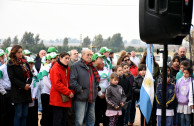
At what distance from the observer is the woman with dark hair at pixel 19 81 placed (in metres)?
6.65

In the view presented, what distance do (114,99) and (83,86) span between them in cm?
98

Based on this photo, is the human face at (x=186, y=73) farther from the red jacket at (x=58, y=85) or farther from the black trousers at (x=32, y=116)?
the black trousers at (x=32, y=116)

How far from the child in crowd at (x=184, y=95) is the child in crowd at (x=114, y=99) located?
52.4 inches

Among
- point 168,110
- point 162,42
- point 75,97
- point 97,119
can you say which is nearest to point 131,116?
point 97,119

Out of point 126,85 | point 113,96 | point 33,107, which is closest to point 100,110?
point 113,96

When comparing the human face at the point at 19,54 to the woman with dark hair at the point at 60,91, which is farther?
the human face at the point at 19,54

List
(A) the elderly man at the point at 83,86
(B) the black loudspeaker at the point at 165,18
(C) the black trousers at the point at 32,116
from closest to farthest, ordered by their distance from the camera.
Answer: (B) the black loudspeaker at the point at 165,18, (A) the elderly man at the point at 83,86, (C) the black trousers at the point at 32,116

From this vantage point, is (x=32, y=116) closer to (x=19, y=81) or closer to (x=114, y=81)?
(x=19, y=81)

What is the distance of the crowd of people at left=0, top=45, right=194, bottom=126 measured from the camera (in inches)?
263

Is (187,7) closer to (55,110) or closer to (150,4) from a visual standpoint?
(150,4)

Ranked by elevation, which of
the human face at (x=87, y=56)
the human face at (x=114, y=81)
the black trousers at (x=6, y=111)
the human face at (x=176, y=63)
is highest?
the human face at (x=87, y=56)

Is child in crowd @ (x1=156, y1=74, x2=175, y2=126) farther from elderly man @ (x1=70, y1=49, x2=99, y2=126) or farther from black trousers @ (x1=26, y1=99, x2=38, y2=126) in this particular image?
black trousers @ (x1=26, y1=99, x2=38, y2=126)

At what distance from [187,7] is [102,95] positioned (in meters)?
4.14

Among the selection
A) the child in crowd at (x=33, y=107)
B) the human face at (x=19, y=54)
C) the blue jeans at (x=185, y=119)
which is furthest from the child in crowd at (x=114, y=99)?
the human face at (x=19, y=54)
